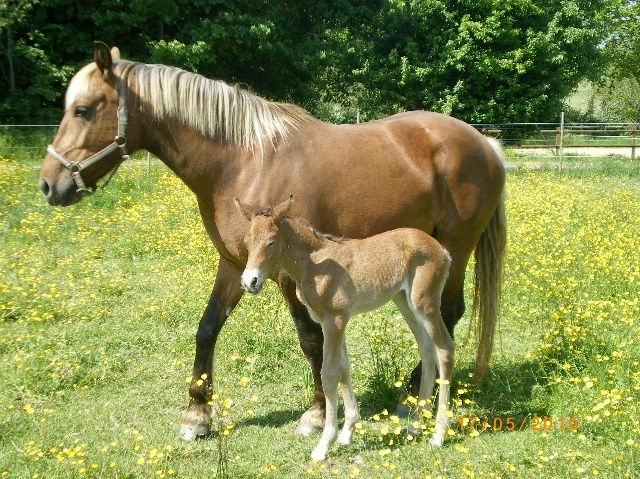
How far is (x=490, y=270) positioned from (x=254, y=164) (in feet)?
7.42

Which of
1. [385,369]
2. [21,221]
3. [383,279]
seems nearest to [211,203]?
[383,279]

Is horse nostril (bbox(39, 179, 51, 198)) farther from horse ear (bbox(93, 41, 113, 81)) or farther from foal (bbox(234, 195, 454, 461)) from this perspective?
foal (bbox(234, 195, 454, 461))

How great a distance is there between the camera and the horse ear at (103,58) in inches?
146

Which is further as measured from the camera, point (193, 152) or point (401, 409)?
point (401, 409)

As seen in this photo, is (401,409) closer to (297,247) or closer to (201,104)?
(297,247)

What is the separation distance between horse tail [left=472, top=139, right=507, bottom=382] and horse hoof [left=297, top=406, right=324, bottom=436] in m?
1.39

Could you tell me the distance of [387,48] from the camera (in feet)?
90.0

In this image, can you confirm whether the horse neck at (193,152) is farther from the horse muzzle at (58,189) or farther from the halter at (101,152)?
the horse muzzle at (58,189)

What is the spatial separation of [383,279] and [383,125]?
147 cm

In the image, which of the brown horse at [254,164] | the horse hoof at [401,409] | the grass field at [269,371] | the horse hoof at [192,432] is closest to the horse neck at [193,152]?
the brown horse at [254,164]

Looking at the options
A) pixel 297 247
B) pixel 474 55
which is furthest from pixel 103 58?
pixel 474 55

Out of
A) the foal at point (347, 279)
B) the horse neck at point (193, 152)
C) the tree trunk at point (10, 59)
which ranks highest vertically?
the tree trunk at point (10, 59)

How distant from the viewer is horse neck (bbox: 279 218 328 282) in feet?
11.7
